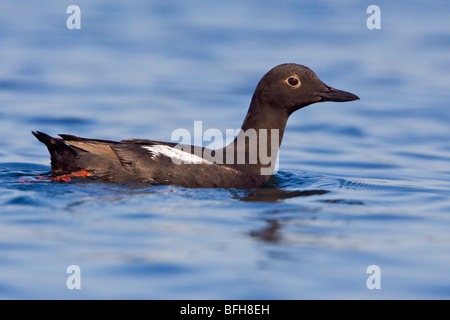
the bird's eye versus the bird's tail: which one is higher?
the bird's eye

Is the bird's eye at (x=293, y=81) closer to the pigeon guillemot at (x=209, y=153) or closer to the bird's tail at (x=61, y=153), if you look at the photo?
the pigeon guillemot at (x=209, y=153)

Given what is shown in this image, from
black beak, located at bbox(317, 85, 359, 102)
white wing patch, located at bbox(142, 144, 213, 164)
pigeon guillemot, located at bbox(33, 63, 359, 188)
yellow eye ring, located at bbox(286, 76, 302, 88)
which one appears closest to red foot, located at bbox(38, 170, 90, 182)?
pigeon guillemot, located at bbox(33, 63, 359, 188)

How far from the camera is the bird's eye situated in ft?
33.7

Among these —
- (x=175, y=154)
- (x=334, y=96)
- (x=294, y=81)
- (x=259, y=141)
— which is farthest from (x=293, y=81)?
(x=175, y=154)

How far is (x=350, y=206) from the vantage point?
944 centimetres

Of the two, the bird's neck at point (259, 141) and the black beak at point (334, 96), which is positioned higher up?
the black beak at point (334, 96)

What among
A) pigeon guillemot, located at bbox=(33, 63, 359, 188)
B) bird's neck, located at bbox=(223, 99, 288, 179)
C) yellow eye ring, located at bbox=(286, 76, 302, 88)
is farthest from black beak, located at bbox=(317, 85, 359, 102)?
bird's neck, located at bbox=(223, 99, 288, 179)

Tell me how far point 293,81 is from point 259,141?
858mm

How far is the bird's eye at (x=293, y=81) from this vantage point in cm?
1026

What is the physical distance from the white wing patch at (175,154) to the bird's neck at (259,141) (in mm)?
678

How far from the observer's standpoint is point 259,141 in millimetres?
10320

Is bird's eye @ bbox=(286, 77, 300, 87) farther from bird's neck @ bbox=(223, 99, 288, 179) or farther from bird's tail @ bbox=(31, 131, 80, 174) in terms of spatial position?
bird's tail @ bbox=(31, 131, 80, 174)

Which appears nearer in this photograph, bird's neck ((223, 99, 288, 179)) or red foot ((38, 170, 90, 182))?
red foot ((38, 170, 90, 182))

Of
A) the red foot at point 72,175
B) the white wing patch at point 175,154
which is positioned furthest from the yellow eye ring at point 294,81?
the red foot at point 72,175
